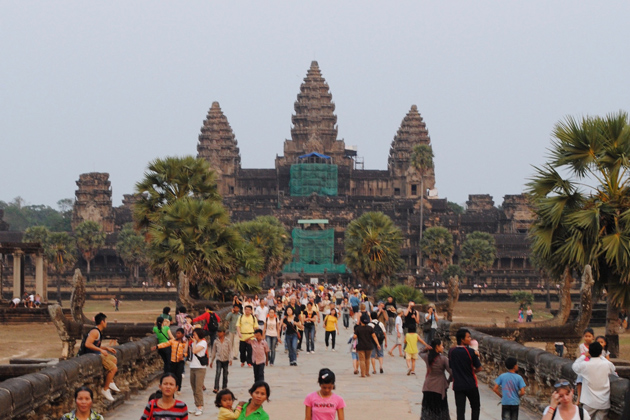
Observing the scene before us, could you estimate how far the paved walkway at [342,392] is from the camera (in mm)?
16156

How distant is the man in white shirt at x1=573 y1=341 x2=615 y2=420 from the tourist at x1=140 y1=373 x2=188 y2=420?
4.71 m

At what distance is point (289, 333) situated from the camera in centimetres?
2439

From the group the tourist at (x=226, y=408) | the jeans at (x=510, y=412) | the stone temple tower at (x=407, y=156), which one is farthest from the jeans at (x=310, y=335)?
the stone temple tower at (x=407, y=156)

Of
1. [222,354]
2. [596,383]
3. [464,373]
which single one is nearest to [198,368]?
[222,354]

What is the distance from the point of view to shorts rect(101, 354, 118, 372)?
15.8 metres

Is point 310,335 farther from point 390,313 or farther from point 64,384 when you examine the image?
point 64,384

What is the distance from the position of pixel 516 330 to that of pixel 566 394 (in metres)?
13.8

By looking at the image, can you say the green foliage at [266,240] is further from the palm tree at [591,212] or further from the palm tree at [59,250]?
the palm tree at [591,212]

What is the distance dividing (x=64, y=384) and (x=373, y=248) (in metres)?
51.0

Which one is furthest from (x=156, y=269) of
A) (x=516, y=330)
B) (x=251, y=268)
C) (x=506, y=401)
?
(x=506, y=401)

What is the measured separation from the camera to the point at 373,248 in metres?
64.2

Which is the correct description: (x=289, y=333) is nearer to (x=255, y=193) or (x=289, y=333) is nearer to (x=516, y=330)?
(x=516, y=330)

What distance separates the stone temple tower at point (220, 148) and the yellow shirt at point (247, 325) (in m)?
121

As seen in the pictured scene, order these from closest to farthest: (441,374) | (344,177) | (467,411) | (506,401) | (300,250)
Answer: (506,401), (441,374), (467,411), (300,250), (344,177)
